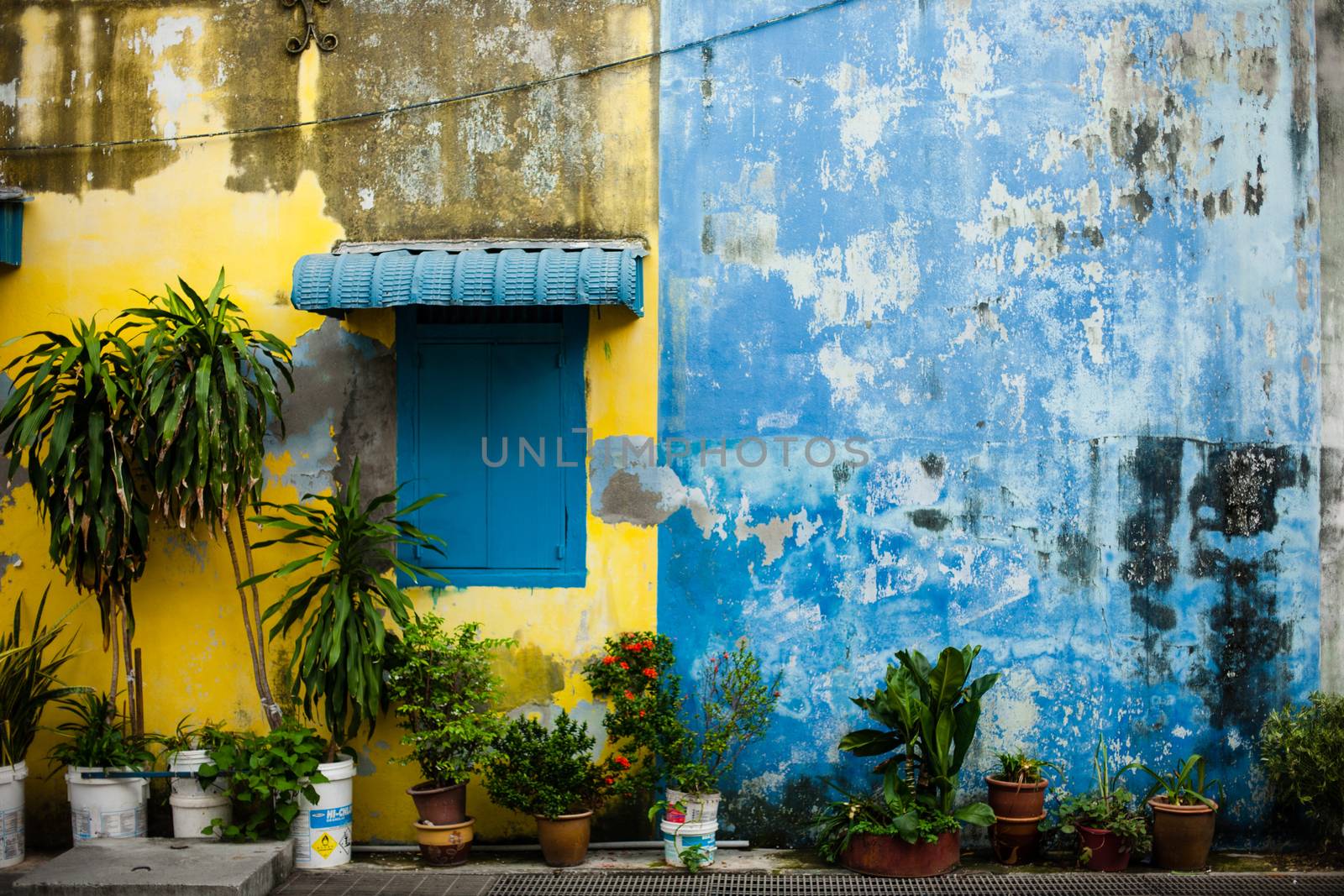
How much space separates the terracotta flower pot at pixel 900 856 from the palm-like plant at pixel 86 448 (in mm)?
3791

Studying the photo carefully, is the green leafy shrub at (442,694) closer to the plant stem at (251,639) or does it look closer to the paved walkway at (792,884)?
the paved walkway at (792,884)

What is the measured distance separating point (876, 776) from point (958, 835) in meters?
0.49

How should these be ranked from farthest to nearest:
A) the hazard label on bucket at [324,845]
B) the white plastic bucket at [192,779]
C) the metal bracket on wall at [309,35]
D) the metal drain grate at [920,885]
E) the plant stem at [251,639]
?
the metal bracket on wall at [309,35]
the plant stem at [251,639]
the white plastic bucket at [192,779]
the hazard label on bucket at [324,845]
the metal drain grate at [920,885]

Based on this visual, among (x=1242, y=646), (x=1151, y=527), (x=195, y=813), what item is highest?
(x=1151, y=527)

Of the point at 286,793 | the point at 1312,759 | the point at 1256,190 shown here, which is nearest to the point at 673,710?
the point at 286,793

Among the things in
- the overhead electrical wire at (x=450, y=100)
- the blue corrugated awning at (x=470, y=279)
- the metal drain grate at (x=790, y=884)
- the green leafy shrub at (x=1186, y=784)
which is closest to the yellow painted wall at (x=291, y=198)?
the overhead electrical wire at (x=450, y=100)

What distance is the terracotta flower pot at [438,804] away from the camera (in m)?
6.18

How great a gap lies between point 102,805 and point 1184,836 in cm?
516

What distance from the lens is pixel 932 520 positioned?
6527 millimetres

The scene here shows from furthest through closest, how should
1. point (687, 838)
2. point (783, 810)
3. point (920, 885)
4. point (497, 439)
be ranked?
point (497, 439)
point (783, 810)
point (687, 838)
point (920, 885)

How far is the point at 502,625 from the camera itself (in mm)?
6559

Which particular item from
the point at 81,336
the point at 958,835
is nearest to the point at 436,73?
the point at 81,336

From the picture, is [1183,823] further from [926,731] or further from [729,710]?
[729,710]

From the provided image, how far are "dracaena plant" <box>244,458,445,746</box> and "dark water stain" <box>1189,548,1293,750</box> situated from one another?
3.87m
